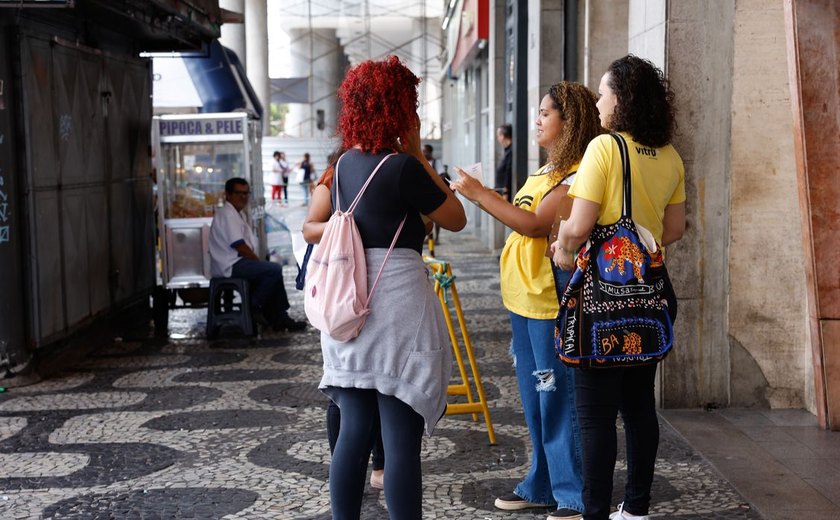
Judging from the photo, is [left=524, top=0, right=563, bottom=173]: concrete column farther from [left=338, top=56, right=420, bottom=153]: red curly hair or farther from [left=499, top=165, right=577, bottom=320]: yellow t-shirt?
[left=338, top=56, right=420, bottom=153]: red curly hair

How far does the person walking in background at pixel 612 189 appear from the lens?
3.81 meters

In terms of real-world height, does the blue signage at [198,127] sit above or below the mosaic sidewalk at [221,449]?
above

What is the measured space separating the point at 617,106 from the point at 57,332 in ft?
18.1

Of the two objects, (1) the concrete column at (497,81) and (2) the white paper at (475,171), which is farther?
(1) the concrete column at (497,81)

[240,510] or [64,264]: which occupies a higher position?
[64,264]

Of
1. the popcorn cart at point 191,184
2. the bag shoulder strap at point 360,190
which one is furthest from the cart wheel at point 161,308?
the bag shoulder strap at point 360,190

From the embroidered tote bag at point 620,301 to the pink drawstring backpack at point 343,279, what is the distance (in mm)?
744

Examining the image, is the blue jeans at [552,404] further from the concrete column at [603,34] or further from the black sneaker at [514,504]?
the concrete column at [603,34]

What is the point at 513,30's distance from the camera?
14695 mm

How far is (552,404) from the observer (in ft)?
14.5

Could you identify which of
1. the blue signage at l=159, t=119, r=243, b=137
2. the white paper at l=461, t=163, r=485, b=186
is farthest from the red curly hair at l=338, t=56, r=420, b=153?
the blue signage at l=159, t=119, r=243, b=137

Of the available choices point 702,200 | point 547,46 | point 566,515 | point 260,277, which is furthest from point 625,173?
point 547,46

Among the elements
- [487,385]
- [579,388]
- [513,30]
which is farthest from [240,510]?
[513,30]

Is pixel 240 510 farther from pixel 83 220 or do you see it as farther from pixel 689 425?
pixel 83 220
